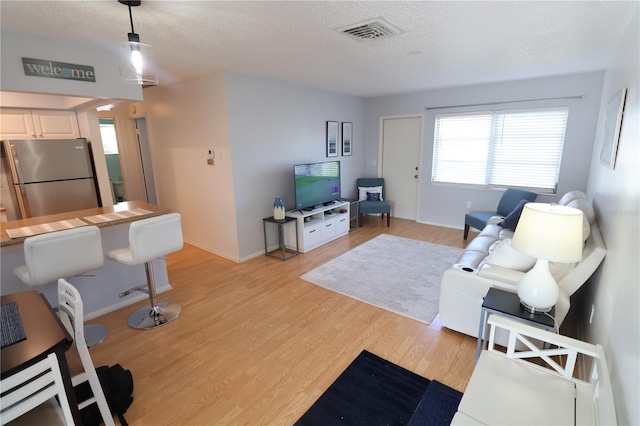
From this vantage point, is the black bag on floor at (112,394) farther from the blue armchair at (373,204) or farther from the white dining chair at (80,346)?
the blue armchair at (373,204)

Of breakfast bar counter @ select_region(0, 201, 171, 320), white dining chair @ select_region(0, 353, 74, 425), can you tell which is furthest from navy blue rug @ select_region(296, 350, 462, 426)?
breakfast bar counter @ select_region(0, 201, 171, 320)

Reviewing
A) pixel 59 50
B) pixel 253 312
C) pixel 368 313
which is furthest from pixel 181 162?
pixel 368 313

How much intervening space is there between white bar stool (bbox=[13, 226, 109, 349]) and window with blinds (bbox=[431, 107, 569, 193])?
5176mm

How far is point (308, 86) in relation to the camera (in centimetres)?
468

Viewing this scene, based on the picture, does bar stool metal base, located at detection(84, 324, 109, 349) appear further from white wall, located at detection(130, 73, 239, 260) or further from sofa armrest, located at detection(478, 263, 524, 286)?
sofa armrest, located at detection(478, 263, 524, 286)

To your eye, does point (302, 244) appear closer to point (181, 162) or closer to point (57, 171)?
point (181, 162)

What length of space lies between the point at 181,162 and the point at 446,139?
176 inches

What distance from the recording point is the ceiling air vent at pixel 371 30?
7.14ft

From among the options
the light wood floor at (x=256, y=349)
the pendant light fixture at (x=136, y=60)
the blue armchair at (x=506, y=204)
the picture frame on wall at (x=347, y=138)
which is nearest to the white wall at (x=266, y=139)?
the picture frame on wall at (x=347, y=138)

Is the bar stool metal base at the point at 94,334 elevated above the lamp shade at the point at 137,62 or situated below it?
below

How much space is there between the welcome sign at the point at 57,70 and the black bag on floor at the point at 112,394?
2.36 metres

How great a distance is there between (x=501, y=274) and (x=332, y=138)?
12.4 ft

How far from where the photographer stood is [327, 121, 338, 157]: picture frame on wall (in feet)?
17.2

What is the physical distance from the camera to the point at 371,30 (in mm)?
2311
